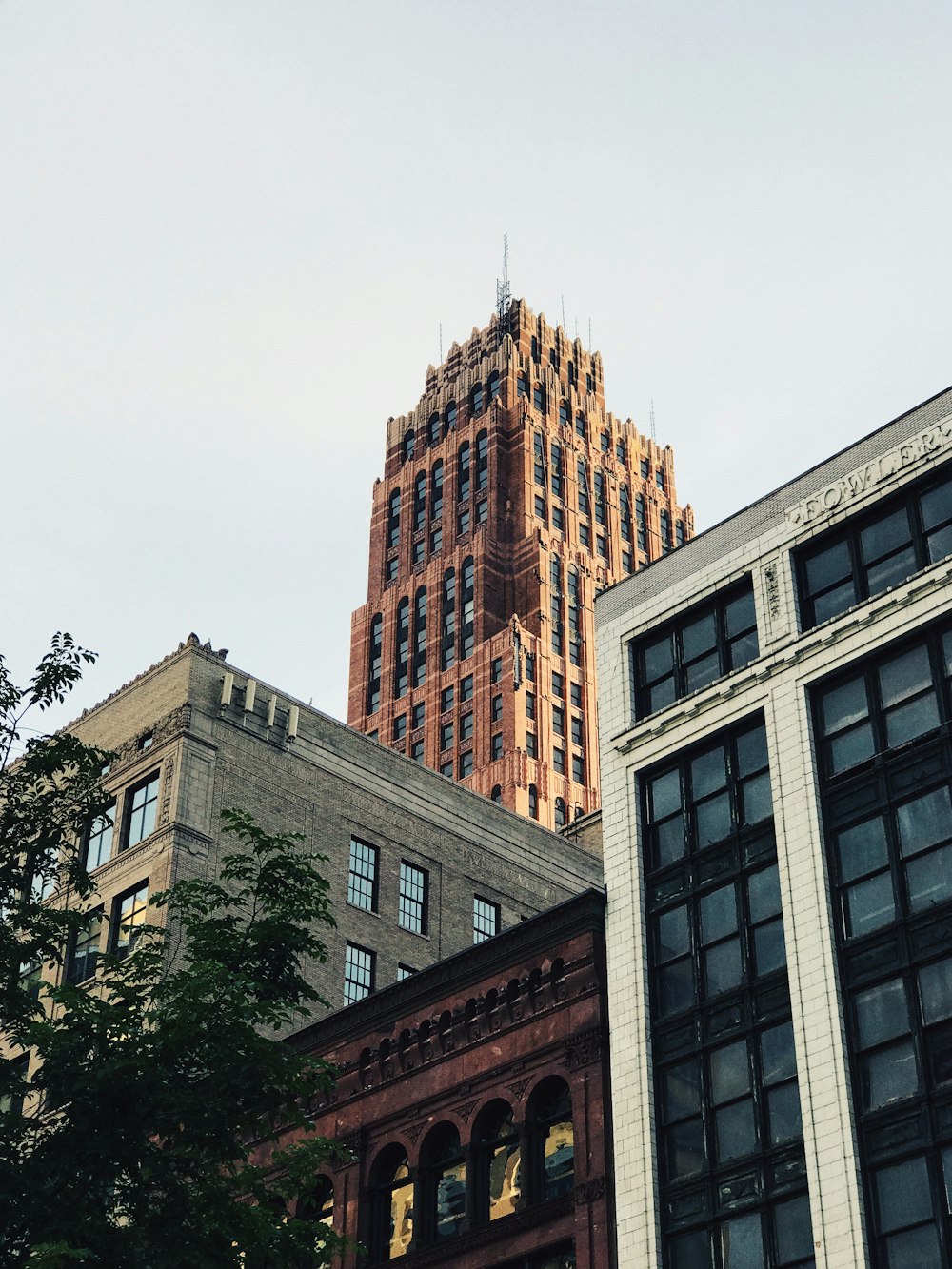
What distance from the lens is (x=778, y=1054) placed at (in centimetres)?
3491

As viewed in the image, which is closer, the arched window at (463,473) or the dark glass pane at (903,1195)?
the dark glass pane at (903,1195)

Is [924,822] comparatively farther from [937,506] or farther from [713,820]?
[937,506]

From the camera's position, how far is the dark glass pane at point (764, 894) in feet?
120

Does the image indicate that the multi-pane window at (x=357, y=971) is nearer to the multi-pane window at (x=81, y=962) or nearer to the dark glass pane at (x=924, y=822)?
the multi-pane window at (x=81, y=962)

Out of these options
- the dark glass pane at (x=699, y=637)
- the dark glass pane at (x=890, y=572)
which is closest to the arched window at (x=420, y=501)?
the dark glass pane at (x=699, y=637)

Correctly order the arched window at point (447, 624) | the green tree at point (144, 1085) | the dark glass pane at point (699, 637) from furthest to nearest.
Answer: the arched window at point (447, 624)
the dark glass pane at point (699, 637)
the green tree at point (144, 1085)

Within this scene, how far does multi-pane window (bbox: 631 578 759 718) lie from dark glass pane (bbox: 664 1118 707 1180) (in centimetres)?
974

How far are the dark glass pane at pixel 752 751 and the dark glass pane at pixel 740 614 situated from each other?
8.47 feet

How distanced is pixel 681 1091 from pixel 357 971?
24.3 m

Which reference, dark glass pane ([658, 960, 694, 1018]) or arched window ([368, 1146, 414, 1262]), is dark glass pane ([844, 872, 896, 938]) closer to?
dark glass pane ([658, 960, 694, 1018])

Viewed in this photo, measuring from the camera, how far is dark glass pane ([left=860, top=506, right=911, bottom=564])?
38.1m

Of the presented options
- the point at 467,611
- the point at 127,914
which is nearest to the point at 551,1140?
the point at 127,914

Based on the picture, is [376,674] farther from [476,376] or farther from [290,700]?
[290,700]

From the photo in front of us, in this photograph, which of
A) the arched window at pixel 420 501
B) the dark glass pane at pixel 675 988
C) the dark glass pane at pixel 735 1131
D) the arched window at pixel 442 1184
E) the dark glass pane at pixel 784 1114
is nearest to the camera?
the dark glass pane at pixel 784 1114
